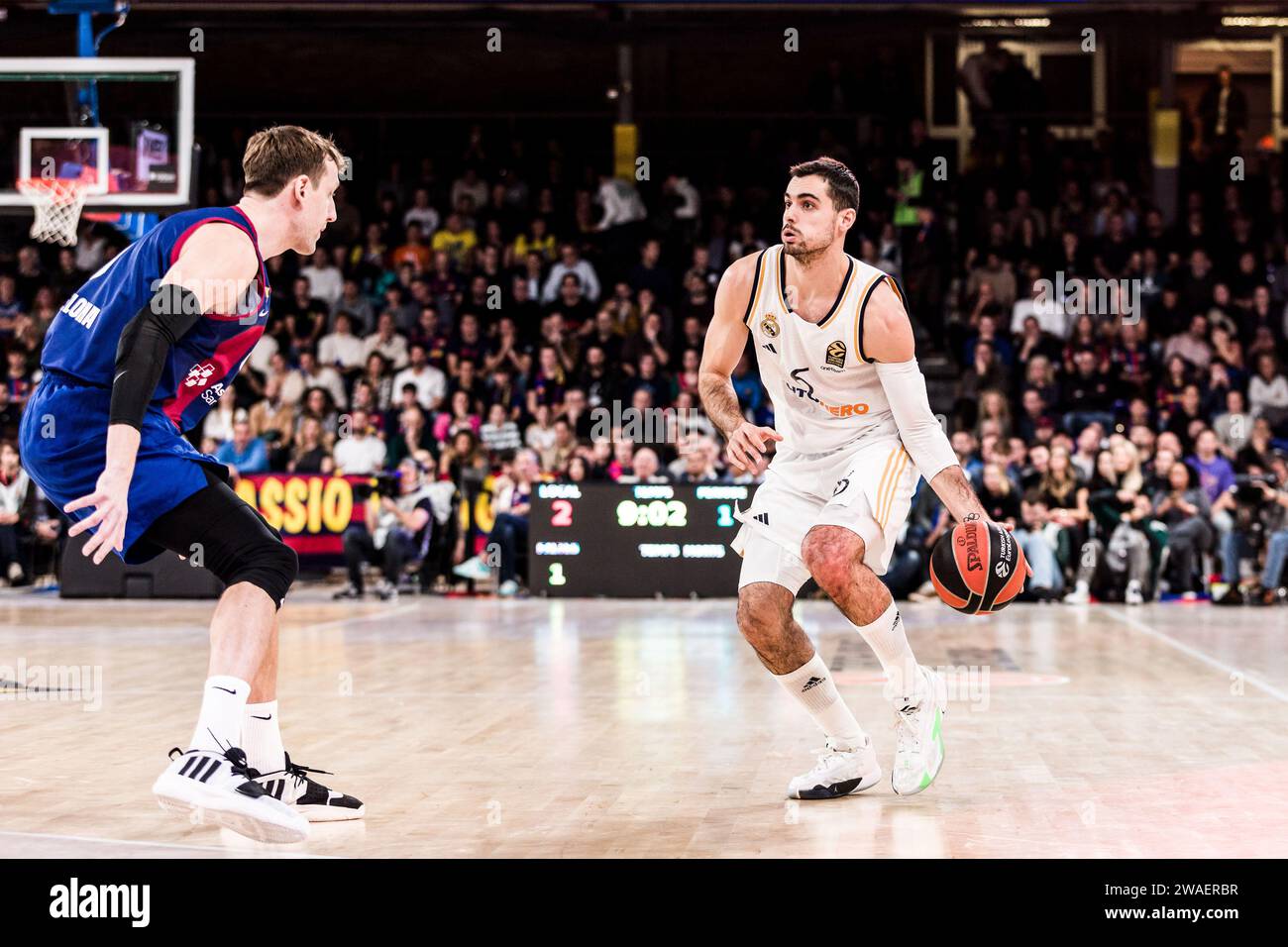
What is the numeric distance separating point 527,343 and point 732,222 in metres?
3.62

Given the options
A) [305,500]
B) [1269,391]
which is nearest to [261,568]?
[305,500]

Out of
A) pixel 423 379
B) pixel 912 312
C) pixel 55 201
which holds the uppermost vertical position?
pixel 55 201

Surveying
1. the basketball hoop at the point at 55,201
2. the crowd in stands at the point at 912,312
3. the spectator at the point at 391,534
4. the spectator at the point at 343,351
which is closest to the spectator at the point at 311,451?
the crowd in stands at the point at 912,312

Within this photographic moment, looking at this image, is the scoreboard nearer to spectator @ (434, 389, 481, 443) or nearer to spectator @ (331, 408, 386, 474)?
spectator @ (434, 389, 481, 443)

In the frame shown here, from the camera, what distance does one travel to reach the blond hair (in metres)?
4.89

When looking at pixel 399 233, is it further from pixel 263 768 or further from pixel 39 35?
pixel 263 768

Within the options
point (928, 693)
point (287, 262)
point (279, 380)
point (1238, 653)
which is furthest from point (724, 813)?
point (287, 262)

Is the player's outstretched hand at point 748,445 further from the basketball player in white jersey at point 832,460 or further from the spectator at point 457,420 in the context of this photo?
the spectator at point 457,420

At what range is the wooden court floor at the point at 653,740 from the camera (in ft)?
15.5

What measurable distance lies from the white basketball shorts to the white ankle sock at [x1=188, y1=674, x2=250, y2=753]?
1.80 m

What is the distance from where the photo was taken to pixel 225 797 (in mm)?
4328

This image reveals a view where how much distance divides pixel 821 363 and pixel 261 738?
7.61 ft

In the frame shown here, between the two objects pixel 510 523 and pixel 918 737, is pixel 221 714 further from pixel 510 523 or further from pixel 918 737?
pixel 510 523
